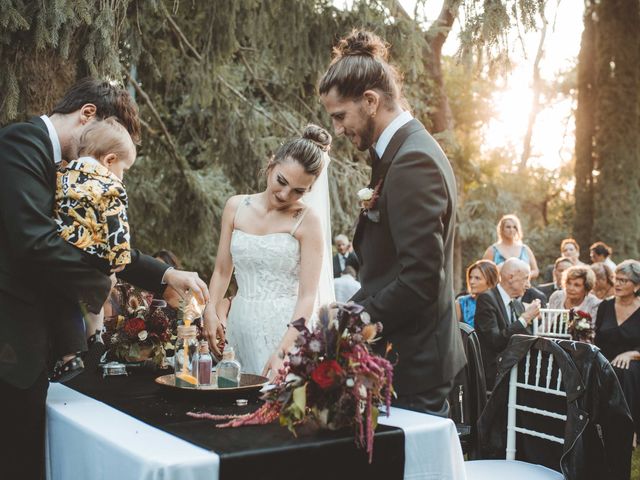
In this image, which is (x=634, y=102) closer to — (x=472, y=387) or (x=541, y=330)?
(x=541, y=330)

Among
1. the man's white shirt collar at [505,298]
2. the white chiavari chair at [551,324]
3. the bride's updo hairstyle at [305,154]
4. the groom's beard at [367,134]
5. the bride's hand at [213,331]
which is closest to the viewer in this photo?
Answer: the groom's beard at [367,134]

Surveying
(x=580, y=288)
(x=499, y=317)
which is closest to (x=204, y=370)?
(x=499, y=317)

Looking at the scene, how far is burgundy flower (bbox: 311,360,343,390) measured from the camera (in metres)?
2.00

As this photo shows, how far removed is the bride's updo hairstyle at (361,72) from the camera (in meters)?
2.54

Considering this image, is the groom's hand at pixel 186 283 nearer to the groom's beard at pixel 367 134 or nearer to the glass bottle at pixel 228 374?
the glass bottle at pixel 228 374

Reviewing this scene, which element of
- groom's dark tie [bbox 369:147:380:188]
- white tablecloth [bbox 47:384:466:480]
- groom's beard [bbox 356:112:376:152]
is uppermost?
groom's beard [bbox 356:112:376:152]

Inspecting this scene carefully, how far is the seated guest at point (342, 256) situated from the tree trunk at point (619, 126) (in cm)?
505

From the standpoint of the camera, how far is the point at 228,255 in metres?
4.02

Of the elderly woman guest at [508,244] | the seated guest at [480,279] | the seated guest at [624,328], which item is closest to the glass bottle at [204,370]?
the seated guest at [624,328]

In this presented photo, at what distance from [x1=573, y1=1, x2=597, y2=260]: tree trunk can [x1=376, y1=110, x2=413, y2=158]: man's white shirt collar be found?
11908mm

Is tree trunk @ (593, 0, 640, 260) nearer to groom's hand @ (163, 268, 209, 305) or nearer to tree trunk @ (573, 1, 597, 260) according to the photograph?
tree trunk @ (573, 1, 597, 260)

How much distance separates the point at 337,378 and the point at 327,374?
0.03m

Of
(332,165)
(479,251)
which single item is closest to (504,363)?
(332,165)

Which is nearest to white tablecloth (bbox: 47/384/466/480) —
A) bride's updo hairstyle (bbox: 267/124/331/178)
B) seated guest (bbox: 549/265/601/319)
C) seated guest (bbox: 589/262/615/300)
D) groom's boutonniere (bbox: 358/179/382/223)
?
groom's boutonniere (bbox: 358/179/382/223)
